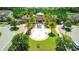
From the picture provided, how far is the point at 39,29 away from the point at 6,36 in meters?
0.25

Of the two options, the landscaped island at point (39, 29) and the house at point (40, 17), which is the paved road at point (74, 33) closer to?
the landscaped island at point (39, 29)

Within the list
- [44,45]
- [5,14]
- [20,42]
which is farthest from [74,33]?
[5,14]

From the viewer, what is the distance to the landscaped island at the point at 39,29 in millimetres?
1416

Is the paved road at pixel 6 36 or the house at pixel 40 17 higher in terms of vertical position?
the house at pixel 40 17

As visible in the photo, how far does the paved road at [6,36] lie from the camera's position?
4.66 feet

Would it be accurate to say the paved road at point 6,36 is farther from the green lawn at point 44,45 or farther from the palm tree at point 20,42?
the green lawn at point 44,45

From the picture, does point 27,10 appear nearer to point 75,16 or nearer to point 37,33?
point 37,33

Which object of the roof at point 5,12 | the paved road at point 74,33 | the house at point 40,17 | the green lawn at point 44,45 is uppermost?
the roof at point 5,12

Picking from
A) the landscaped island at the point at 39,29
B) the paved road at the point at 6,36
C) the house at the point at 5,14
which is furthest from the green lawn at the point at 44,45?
the house at the point at 5,14

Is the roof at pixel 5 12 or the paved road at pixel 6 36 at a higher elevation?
the roof at pixel 5 12
